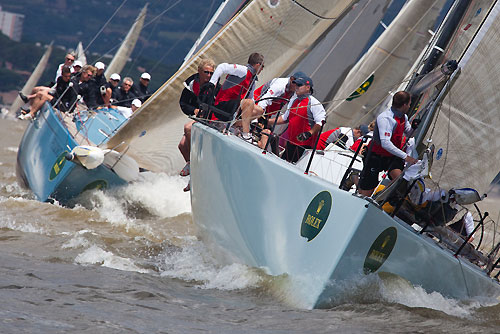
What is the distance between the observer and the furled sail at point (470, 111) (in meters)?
4.86

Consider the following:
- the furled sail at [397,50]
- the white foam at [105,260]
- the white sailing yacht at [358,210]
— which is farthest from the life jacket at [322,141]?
the furled sail at [397,50]

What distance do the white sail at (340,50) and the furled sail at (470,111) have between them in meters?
4.70

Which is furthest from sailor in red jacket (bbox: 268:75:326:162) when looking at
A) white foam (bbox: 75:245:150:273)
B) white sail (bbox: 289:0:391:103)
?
white sail (bbox: 289:0:391:103)

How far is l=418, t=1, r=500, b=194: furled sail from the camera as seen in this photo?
486 cm

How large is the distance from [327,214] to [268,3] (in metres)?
3.42

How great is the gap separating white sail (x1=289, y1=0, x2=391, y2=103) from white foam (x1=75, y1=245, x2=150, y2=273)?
4.81m

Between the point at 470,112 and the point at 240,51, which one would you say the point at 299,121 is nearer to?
the point at 470,112

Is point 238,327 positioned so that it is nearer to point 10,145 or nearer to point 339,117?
point 339,117

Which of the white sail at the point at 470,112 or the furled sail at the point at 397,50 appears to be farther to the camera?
the furled sail at the point at 397,50

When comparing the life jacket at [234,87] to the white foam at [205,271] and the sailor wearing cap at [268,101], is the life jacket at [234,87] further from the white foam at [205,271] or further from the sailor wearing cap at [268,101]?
the white foam at [205,271]

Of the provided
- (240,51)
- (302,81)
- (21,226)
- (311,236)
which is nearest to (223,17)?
(240,51)

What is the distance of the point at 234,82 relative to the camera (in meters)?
6.18

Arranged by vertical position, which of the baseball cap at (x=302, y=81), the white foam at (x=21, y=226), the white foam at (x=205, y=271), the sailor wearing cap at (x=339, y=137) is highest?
the baseball cap at (x=302, y=81)

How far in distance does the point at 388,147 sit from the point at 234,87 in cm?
189
